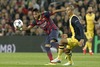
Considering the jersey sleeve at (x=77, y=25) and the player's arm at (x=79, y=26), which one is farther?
the jersey sleeve at (x=77, y=25)

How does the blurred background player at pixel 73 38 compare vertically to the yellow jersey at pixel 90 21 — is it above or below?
above

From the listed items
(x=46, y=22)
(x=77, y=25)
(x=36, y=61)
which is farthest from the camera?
(x=36, y=61)

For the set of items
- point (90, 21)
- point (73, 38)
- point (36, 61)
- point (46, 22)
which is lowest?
point (36, 61)

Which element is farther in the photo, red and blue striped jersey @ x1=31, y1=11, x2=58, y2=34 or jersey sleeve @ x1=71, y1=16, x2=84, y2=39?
red and blue striped jersey @ x1=31, y1=11, x2=58, y2=34

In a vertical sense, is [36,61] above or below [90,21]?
below

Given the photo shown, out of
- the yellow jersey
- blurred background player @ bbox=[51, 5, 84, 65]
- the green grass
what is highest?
blurred background player @ bbox=[51, 5, 84, 65]

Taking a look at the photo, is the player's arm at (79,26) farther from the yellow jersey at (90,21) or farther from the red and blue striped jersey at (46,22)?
the yellow jersey at (90,21)

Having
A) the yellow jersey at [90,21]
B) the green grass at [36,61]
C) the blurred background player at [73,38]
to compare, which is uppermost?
the blurred background player at [73,38]

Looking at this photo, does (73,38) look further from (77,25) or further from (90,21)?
(90,21)

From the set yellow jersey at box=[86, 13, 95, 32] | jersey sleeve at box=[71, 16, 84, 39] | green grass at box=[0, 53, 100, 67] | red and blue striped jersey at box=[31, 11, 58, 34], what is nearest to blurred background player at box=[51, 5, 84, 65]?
jersey sleeve at box=[71, 16, 84, 39]

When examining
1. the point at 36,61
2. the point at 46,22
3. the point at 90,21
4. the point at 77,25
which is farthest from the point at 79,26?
the point at 90,21

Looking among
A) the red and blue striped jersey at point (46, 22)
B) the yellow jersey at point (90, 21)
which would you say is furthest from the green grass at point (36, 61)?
the yellow jersey at point (90, 21)

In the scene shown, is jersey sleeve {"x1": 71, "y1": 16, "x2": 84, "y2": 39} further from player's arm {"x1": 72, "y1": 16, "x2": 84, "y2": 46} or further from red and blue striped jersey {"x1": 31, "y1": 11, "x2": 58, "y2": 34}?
red and blue striped jersey {"x1": 31, "y1": 11, "x2": 58, "y2": 34}

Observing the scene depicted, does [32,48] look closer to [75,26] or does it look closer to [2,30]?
[2,30]
